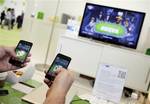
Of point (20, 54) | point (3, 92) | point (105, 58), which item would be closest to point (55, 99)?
point (20, 54)

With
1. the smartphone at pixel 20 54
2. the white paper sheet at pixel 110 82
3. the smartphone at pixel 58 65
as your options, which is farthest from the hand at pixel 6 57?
the white paper sheet at pixel 110 82

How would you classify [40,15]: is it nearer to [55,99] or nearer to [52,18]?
[52,18]

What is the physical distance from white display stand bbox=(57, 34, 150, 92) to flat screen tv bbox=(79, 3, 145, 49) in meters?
0.14

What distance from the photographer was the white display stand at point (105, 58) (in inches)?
113

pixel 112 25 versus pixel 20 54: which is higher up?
pixel 112 25

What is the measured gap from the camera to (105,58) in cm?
296

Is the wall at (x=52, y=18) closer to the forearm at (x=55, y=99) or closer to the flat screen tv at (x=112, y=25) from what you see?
the flat screen tv at (x=112, y=25)

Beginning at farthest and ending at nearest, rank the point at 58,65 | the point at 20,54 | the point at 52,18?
the point at 52,18 → the point at 20,54 → the point at 58,65

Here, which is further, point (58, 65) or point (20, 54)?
→ point (20, 54)

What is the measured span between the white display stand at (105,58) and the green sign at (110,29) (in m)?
0.20

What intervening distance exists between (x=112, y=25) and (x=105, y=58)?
0.43 metres

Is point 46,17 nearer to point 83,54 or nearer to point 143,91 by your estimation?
point 83,54

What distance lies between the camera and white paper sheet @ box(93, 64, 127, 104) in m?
2.08

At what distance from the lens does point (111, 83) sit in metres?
2.11
